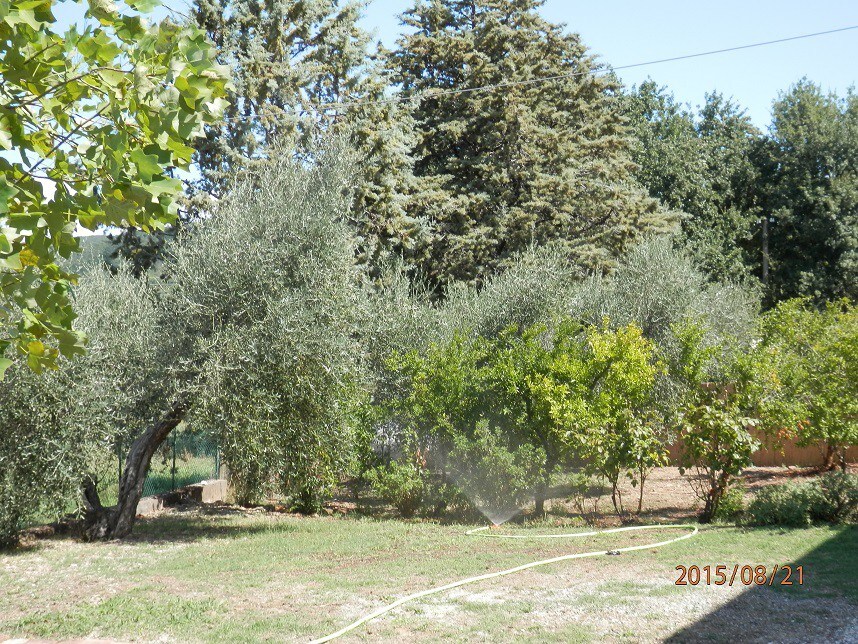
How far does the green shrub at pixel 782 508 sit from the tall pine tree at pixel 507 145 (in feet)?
35.2

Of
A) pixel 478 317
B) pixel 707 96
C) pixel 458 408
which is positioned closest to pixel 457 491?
pixel 458 408

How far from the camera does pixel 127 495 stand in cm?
1124

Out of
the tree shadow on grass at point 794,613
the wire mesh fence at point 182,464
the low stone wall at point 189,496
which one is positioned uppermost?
the wire mesh fence at point 182,464

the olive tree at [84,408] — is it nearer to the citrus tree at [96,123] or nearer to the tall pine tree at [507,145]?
the citrus tree at [96,123]

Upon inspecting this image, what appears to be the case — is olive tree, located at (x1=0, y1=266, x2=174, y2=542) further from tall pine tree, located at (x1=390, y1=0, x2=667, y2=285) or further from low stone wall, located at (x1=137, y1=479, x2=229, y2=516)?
tall pine tree, located at (x1=390, y1=0, x2=667, y2=285)

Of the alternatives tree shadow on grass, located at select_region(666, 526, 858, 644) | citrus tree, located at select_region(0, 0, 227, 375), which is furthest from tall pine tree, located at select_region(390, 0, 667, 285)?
citrus tree, located at select_region(0, 0, 227, 375)

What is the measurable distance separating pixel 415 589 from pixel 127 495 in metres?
5.62

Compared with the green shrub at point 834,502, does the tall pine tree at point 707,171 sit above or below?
above

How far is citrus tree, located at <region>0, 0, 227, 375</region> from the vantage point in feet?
11.7

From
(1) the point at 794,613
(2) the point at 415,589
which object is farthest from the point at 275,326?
(1) the point at 794,613

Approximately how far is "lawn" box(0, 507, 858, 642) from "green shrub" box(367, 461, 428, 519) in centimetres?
159

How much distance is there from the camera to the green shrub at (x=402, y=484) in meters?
12.9

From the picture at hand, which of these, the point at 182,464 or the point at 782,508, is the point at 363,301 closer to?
the point at 782,508

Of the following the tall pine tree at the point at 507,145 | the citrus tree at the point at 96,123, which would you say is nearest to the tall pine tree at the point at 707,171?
the tall pine tree at the point at 507,145
